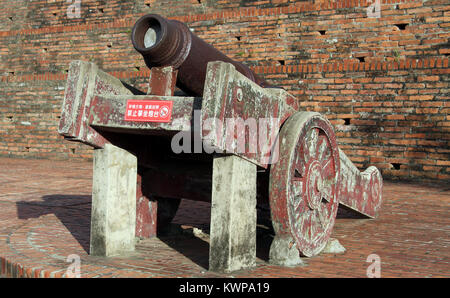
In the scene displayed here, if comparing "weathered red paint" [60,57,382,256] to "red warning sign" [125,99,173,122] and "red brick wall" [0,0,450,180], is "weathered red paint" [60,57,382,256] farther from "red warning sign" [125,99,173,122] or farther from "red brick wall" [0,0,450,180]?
"red brick wall" [0,0,450,180]

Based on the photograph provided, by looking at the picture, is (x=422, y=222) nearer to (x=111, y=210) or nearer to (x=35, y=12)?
(x=111, y=210)

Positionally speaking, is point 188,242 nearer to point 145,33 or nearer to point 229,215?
point 229,215

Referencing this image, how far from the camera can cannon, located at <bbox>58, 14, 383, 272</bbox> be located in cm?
280

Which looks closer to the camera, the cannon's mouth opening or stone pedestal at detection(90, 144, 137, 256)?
the cannon's mouth opening

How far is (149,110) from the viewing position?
2.94 meters

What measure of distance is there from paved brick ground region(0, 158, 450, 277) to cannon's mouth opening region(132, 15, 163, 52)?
1338 mm

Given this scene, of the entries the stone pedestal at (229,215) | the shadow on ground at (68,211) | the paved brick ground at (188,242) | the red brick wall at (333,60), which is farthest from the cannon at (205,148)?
the red brick wall at (333,60)

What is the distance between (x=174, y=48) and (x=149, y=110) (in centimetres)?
40

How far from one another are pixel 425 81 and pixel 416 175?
153 centimetres

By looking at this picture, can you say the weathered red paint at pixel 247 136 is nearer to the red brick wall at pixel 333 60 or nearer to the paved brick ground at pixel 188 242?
the paved brick ground at pixel 188 242

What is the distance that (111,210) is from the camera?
321 cm

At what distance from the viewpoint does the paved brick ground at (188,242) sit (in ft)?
9.66

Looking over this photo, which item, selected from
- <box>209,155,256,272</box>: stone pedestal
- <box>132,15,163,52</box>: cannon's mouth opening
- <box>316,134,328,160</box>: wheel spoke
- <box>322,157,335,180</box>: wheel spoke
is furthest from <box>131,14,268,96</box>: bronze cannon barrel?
<box>322,157,335,180</box>: wheel spoke

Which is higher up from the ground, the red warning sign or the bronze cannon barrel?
the bronze cannon barrel
